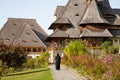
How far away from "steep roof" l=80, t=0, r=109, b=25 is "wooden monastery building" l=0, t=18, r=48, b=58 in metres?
21.1

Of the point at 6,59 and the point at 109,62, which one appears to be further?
the point at 6,59

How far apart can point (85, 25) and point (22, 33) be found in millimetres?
27588

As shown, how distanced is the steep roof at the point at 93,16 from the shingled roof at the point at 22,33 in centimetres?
2349

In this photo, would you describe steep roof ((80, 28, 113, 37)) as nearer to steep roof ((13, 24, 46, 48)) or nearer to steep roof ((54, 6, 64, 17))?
steep roof ((54, 6, 64, 17))

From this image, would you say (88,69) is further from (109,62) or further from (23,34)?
(23,34)

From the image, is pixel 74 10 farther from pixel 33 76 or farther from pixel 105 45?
pixel 33 76

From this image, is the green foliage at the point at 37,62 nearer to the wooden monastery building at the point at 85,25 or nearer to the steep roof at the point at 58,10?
the wooden monastery building at the point at 85,25

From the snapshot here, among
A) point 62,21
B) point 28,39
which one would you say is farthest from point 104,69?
point 28,39

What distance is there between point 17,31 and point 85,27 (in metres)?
32.4

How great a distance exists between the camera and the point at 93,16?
55.0 m

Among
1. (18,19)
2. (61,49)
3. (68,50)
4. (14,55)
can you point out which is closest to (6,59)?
(14,55)

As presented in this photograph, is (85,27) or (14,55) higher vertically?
(85,27)

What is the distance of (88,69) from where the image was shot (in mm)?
22328

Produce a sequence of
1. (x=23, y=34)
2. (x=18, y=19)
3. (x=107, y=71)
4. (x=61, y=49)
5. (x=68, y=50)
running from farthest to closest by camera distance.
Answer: (x=18, y=19) → (x=23, y=34) → (x=61, y=49) → (x=68, y=50) → (x=107, y=71)
